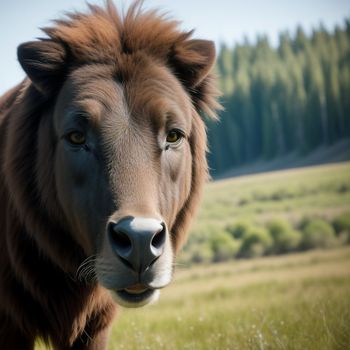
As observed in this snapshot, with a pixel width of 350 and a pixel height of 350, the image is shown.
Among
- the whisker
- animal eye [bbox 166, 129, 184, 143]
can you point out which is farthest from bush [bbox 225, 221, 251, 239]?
animal eye [bbox 166, 129, 184, 143]

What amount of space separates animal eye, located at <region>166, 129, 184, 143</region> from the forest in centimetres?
8254

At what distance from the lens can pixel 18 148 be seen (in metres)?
4.20

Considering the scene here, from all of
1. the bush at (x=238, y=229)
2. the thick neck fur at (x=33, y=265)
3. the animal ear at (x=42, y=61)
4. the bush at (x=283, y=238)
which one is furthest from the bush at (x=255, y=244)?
the animal ear at (x=42, y=61)

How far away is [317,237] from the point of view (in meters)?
39.3

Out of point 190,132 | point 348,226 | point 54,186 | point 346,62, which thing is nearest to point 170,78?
point 190,132

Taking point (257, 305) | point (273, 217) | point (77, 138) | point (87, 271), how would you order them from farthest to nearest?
point (273, 217), point (257, 305), point (87, 271), point (77, 138)

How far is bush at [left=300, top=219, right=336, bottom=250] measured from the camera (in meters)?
38.6

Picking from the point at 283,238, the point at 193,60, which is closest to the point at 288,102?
the point at 283,238

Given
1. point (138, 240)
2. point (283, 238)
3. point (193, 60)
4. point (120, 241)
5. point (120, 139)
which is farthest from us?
point (283, 238)

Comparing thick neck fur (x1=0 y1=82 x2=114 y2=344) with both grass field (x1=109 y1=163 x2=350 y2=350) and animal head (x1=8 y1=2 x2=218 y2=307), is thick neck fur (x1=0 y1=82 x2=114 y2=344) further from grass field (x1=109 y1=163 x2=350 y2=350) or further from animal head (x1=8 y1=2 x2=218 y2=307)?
grass field (x1=109 y1=163 x2=350 y2=350)

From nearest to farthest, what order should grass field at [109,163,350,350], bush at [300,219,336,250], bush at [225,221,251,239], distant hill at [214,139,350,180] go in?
grass field at [109,163,350,350], bush at [300,219,336,250], bush at [225,221,251,239], distant hill at [214,139,350,180]

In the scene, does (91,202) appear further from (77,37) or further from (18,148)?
(77,37)

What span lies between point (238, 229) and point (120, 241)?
136ft

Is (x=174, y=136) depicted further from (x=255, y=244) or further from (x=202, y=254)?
(x=255, y=244)
